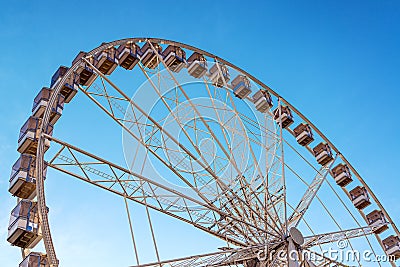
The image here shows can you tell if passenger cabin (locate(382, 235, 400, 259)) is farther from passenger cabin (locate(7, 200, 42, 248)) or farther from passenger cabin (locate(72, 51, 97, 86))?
passenger cabin (locate(7, 200, 42, 248))

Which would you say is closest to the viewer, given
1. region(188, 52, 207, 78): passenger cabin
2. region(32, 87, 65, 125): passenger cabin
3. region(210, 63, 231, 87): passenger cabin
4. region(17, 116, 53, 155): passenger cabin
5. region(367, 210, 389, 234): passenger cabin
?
region(17, 116, 53, 155): passenger cabin

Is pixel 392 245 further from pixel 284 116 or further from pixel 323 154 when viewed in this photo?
pixel 284 116

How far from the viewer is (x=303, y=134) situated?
21.3m

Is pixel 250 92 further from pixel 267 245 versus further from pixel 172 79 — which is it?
pixel 267 245

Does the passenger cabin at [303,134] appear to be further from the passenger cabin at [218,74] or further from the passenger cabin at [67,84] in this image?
the passenger cabin at [67,84]

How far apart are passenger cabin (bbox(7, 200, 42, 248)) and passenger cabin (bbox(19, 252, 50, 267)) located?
638mm

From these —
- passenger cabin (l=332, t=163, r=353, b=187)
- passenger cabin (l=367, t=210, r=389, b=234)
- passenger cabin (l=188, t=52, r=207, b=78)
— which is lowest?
passenger cabin (l=367, t=210, r=389, b=234)

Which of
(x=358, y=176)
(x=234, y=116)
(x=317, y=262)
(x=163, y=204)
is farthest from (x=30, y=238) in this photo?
(x=358, y=176)

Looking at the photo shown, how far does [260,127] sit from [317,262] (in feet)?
15.3

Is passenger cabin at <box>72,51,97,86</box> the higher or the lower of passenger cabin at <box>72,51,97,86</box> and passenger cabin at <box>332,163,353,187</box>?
the higher

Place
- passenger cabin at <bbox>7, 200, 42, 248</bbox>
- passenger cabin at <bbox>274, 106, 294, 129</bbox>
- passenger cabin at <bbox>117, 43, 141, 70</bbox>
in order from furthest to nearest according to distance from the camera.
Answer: passenger cabin at <bbox>274, 106, 294, 129</bbox>, passenger cabin at <bbox>117, 43, 141, 70</bbox>, passenger cabin at <bbox>7, 200, 42, 248</bbox>

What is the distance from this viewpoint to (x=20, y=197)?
13555mm

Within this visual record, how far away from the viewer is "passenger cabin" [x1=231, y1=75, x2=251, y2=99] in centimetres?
1959

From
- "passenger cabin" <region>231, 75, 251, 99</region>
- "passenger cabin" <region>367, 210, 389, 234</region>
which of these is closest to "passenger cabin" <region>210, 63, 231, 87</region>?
"passenger cabin" <region>231, 75, 251, 99</region>
